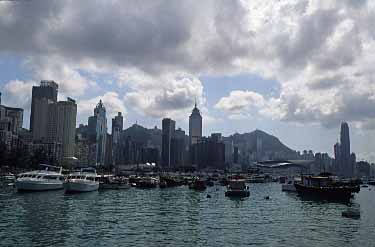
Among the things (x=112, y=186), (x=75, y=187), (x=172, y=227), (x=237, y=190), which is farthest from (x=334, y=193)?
(x=172, y=227)

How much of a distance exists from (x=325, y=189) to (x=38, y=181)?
72647 millimetres

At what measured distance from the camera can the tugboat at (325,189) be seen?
10506 centimetres

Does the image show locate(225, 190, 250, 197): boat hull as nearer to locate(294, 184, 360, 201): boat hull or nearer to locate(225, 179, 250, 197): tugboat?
locate(225, 179, 250, 197): tugboat

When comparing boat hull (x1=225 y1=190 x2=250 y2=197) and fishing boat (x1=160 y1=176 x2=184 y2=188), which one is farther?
fishing boat (x1=160 y1=176 x2=184 y2=188)

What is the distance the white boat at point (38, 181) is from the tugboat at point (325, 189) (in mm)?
69160

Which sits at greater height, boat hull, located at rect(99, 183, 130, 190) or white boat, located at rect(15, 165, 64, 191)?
white boat, located at rect(15, 165, 64, 191)

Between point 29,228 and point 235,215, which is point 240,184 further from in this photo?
point 29,228

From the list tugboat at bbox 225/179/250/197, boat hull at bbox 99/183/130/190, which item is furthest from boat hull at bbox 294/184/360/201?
boat hull at bbox 99/183/130/190

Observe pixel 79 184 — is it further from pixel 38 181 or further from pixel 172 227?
pixel 172 227

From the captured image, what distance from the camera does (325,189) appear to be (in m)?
107

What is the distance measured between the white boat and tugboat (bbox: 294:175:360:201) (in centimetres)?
6916

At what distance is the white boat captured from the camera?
340ft

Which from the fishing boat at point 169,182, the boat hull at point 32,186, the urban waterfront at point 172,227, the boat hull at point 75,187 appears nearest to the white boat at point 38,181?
the boat hull at point 32,186

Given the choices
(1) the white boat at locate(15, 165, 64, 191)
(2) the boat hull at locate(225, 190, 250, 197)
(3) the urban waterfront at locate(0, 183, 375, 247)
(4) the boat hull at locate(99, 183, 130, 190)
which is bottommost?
(3) the urban waterfront at locate(0, 183, 375, 247)
